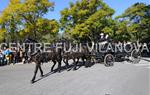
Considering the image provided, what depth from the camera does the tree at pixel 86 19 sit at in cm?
3677

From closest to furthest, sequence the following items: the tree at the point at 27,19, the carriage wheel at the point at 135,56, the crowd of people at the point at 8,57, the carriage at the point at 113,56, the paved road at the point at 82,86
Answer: the paved road at the point at 82,86 → the carriage at the point at 113,56 → the carriage wheel at the point at 135,56 → the crowd of people at the point at 8,57 → the tree at the point at 27,19

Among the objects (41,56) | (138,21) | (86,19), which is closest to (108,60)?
(41,56)

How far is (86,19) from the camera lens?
3800cm

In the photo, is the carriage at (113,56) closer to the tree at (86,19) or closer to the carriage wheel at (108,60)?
the carriage wheel at (108,60)

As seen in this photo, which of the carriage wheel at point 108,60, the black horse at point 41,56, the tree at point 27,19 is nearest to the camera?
the black horse at point 41,56

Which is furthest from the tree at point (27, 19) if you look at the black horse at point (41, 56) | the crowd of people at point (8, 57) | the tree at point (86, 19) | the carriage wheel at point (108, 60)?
the black horse at point (41, 56)

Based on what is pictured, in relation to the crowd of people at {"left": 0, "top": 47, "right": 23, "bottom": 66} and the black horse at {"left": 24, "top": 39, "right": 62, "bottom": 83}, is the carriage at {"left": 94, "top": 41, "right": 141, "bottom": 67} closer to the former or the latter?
the black horse at {"left": 24, "top": 39, "right": 62, "bottom": 83}

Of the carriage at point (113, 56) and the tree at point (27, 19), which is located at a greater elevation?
the tree at point (27, 19)

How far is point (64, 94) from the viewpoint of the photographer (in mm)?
10312

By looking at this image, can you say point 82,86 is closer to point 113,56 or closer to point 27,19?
A: point 113,56

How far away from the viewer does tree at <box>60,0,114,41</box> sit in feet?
121

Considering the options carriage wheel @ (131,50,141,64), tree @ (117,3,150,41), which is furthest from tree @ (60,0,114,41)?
carriage wheel @ (131,50,141,64)

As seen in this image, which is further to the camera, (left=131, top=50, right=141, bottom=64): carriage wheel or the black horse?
(left=131, top=50, right=141, bottom=64): carriage wheel

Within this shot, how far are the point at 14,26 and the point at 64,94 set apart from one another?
91.2 ft
